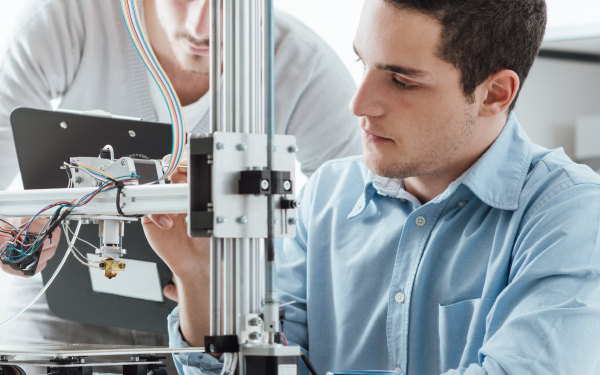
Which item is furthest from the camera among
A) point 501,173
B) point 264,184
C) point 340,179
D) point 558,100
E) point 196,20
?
point 558,100

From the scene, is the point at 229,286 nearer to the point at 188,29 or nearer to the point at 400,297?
the point at 400,297

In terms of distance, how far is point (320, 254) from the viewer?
4.06ft

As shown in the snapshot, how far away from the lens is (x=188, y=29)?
162cm

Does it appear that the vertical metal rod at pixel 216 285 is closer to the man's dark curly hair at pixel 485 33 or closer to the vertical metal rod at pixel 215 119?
the vertical metal rod at pixel 215 119

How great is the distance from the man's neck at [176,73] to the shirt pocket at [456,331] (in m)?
0.97

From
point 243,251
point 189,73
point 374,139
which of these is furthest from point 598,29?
point 243,251

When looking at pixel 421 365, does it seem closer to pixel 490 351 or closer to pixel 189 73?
pixel 490 351

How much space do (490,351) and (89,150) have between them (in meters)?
0.85

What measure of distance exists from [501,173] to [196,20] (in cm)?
96

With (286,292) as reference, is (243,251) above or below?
above

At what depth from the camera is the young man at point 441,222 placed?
36.4 inches

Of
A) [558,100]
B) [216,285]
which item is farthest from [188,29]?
[558,100]

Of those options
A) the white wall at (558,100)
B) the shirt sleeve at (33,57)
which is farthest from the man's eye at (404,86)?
the white wall at (558,100)

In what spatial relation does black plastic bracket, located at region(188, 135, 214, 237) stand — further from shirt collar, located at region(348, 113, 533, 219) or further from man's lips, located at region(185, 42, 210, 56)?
man's lips, located at region(185, 42, 210, 56)
